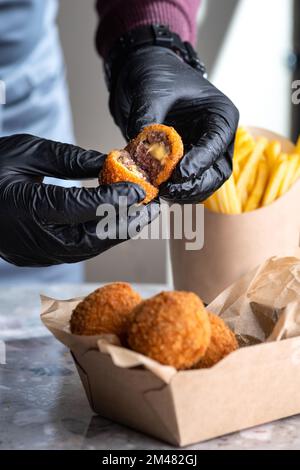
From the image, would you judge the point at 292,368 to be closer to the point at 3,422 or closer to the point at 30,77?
the point at 3,422

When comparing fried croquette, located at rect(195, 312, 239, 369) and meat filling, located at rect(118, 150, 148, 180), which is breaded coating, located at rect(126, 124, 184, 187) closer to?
meat filling, located at rect(118, 150, 148, 180)

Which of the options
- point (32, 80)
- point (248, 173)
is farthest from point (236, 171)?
point (32, 80)

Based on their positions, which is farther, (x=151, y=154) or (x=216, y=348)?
(x=151, y=154)

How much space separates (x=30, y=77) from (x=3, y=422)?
132 centimetres

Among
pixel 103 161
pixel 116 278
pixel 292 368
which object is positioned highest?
pixel 103 161

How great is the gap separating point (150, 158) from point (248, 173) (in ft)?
1.27

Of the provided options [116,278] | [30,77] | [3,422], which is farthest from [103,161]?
[116,278]

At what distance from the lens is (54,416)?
2.95 feet

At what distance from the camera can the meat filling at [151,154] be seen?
101cm

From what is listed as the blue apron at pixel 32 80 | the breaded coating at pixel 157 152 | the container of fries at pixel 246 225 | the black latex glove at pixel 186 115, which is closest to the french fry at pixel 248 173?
the container of fries at pixel 246 225

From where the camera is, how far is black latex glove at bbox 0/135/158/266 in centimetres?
94

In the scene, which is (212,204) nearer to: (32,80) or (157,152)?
(157,152)

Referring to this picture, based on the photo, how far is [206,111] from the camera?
121 centimetres

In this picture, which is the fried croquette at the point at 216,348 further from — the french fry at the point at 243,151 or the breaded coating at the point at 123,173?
the french fry at the point at 243,151
